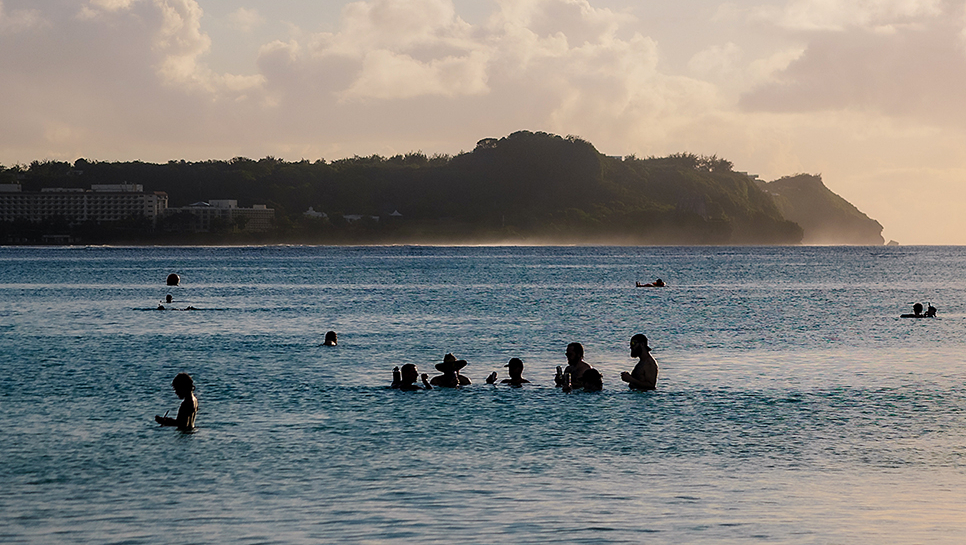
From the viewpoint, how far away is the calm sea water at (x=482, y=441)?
15281 millimetres

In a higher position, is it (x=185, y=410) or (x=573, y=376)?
(x=573, y=376)

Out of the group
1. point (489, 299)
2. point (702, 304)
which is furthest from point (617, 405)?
point (489, 299)

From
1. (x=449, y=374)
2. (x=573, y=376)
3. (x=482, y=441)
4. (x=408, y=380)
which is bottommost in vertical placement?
(x=482, y=441)

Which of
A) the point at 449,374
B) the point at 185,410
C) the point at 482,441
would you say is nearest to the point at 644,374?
the point at 449,374

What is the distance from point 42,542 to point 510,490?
22.5 feet

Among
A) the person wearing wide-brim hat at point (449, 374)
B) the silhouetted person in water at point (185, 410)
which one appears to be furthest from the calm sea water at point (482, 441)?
the person wearing wide-brim hat at point (449, 374)

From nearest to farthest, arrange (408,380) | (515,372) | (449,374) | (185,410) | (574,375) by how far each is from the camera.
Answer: (185,410), (574,375), (408,380), (449,374), (515,372)

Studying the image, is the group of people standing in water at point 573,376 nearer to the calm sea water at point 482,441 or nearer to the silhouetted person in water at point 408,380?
the silhouetted person in water at point 408,380

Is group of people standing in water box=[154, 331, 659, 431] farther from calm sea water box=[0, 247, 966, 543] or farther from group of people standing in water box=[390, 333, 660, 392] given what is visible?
calm sea water box=[0, 247, 966, 543]

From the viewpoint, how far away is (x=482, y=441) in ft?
70.5

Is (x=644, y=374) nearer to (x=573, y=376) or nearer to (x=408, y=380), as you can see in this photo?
(x=573, y=376)

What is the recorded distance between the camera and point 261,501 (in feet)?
54.6

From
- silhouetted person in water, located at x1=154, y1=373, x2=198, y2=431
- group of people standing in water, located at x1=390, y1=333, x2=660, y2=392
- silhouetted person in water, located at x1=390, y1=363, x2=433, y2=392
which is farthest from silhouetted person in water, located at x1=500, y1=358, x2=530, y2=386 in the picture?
silhouetted person in water, located at x1=154, y1=373, x2=198, y2=431

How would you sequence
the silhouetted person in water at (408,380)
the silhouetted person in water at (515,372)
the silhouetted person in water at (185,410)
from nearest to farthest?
the silhouetted person in water at (185,410), the silhouetted person in water at (408,380), the silhouetted person in water at (515,372)
